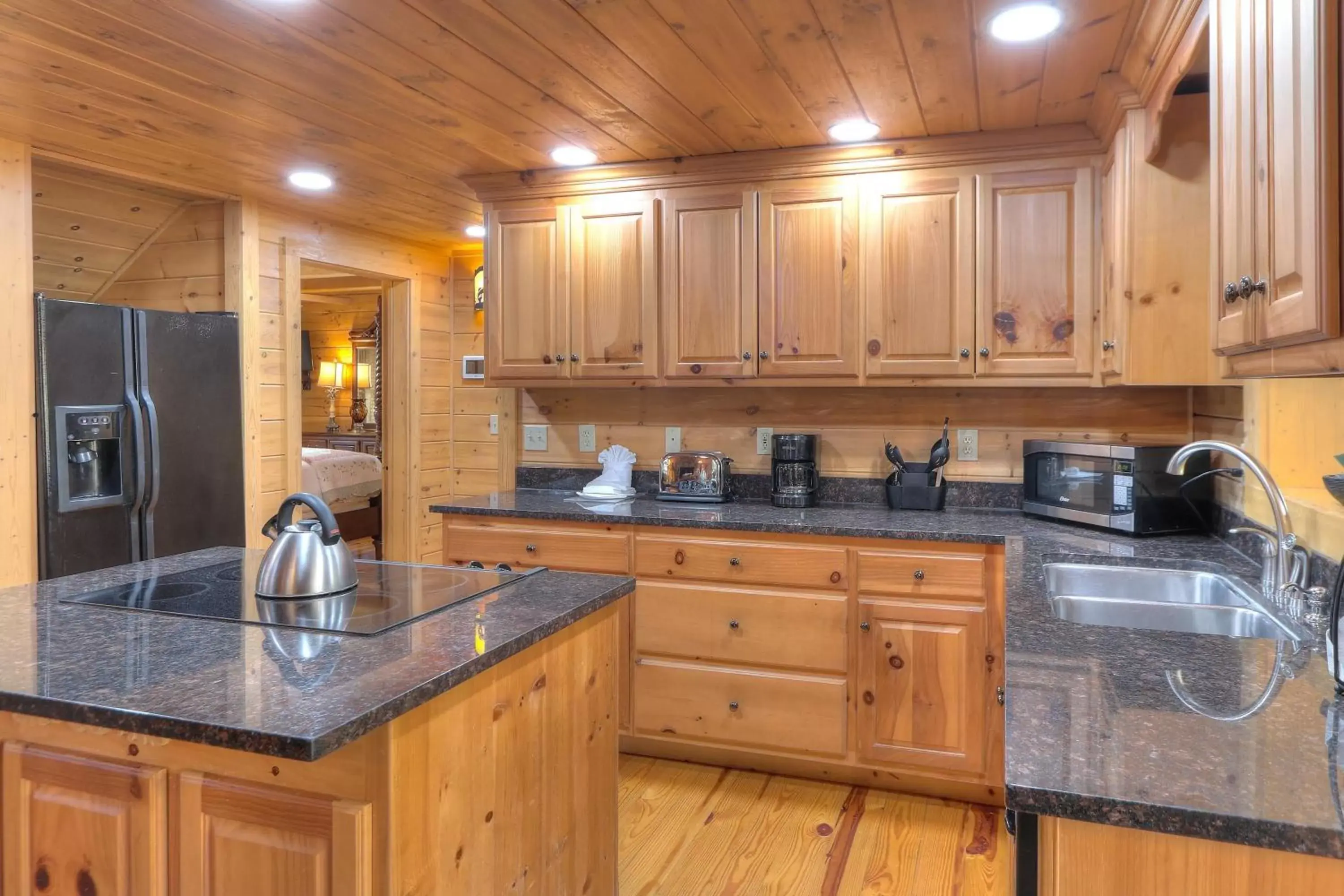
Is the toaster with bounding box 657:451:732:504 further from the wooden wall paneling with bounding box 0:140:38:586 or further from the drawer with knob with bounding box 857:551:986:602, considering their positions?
the wooden wall paneling with bounding box 0:140:38:586

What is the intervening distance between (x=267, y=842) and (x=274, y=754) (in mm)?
279

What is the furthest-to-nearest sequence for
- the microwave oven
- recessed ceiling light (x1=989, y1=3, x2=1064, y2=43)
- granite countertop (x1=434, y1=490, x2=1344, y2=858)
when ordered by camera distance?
the microwave oven → recessed ceiling light (x1=989, y1=3, x2=1064, y2=43) → granite countertop (x1=434, y1=490, x2=1344, y2=858)

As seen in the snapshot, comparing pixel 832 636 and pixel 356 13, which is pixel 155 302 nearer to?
pixel 356 13

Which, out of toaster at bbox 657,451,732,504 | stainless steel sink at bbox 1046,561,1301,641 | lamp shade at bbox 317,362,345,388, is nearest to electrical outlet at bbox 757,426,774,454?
toaster at bbox 657,451,732,504

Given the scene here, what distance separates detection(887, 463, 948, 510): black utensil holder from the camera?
10.3 feet

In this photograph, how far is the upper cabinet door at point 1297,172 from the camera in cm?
95

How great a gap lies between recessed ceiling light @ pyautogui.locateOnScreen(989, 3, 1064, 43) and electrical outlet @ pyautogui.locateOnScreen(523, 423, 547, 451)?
2343 millimetres

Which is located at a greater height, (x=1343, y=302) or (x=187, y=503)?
(x=1343, y=302)

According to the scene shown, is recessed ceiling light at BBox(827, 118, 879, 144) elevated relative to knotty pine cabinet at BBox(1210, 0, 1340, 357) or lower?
elevated

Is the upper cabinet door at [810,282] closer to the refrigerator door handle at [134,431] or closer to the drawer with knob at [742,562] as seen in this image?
the drawer with knob at [742,562]

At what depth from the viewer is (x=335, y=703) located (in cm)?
112

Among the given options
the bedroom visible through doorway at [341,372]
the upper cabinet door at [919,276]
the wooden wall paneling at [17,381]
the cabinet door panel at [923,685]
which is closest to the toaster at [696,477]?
the upper cabinet door at [919,276]

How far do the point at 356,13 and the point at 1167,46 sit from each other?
72.4 inches

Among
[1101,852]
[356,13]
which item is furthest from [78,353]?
[1101,852]
